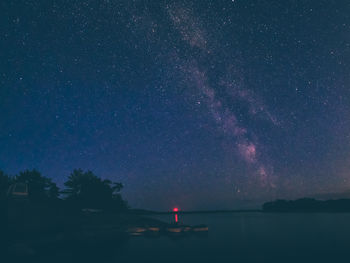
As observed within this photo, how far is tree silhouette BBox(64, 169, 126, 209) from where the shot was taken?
5628 centimetres

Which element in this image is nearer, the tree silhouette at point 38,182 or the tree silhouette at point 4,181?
the tree silhouette at point 4,181

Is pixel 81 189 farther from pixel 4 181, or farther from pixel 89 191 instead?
pixel 4 181

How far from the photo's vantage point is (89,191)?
57562 millimetres

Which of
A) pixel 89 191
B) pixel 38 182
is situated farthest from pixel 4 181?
pixel 89 191

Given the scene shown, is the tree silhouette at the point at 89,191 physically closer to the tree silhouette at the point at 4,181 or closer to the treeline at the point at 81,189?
the treeline at the point at 81,189

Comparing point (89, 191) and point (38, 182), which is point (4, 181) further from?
point (89, 191)

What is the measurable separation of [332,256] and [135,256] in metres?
32.0

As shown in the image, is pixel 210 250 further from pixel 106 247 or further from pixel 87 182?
pixel 87 182

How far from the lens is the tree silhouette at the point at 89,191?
56281mm

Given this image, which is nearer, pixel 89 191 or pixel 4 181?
pixel 4 181

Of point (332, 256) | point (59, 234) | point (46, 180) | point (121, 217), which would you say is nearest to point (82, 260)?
point (59, 234)

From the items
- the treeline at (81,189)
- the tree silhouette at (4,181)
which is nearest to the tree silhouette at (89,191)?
the treeline at (81,189)

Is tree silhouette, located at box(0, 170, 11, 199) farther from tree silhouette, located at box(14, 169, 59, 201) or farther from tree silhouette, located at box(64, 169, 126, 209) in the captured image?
A: tree silhouette, located at box(64, 169, 126, 209)

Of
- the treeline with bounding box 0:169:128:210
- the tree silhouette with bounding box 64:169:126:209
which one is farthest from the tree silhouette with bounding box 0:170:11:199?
the tree silhouette with bounding box 64:169:126:209
